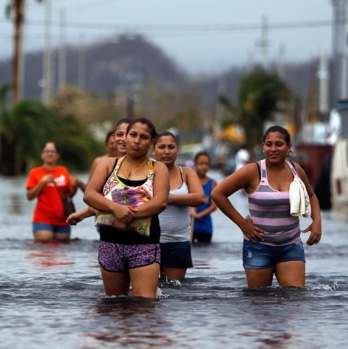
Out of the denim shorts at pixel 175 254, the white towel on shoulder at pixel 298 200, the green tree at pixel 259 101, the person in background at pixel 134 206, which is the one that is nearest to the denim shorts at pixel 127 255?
the person in background at pixel 134 206

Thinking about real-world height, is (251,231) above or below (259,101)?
below

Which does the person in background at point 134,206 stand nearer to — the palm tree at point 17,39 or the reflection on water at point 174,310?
the reflection on water at point 174,310

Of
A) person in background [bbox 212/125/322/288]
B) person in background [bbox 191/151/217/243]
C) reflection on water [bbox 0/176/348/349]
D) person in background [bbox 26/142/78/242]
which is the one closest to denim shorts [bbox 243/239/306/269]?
person in background [bbox 212/125/322/288]

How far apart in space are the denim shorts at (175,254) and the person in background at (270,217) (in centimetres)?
126

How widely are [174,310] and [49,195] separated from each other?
7.90m

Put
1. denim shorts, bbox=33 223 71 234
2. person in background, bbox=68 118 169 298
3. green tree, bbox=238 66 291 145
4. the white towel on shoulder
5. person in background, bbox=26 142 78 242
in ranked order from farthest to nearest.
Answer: green tree, bbox=238 66 291 145 < denim shorts, bbox=33 223 71 234 < person in background, bbox=26 142 78 242 < the white towel on shoulder < person in background, bbox=68 118 169 298

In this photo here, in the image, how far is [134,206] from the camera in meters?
10.4

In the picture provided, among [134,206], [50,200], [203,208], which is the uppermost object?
[134,206]

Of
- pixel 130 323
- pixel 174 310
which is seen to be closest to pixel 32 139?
pixel 174 310

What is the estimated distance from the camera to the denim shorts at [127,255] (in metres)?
10.5

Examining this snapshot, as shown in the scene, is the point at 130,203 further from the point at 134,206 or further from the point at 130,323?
the point at 130,323

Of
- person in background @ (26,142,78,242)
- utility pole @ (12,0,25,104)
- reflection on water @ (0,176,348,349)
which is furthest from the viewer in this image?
utility pole @ (12,0,25,104)

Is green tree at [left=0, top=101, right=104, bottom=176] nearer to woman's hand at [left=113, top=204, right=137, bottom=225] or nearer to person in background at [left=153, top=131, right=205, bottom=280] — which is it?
person in background at [left=153, top=131, right=205, bottom=280]

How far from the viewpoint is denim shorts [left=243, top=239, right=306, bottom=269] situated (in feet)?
37.7
